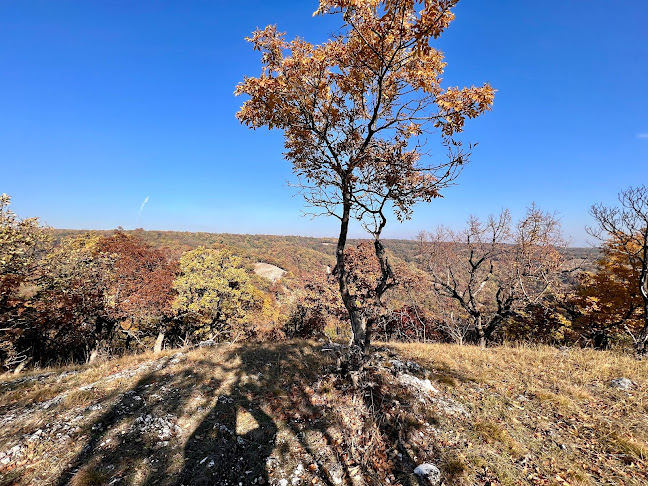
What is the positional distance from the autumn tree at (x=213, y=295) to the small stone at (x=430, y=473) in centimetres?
2024

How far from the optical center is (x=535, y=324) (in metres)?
22.3

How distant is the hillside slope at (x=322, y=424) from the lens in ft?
14.5

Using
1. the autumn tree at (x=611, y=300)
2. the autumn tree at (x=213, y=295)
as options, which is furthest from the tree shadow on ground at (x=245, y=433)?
the autumn tree at (x=611, y=300)

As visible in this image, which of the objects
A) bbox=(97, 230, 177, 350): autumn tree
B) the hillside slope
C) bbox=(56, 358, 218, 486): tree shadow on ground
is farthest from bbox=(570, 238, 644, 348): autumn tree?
bbox=(97, 230, 177, 350): autumn tree

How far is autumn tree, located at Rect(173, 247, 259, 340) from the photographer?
2248cm

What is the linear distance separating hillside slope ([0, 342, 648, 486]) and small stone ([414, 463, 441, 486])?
0.14 metres

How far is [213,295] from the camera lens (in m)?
23.1

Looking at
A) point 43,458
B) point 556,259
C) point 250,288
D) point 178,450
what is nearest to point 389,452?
point 178,450

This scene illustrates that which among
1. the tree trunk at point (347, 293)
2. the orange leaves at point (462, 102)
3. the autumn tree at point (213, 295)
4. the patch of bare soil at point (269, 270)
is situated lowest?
the patch of bare soil at point (269, 270)

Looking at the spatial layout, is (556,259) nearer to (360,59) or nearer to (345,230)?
(345,230)

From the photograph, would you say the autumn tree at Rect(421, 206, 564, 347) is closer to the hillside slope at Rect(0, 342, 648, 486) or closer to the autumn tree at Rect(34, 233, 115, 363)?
the hillside slope at Rect(0, 342, 648, 486)

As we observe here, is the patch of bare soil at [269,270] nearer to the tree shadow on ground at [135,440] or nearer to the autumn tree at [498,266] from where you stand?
the autumn tree at [498,266]

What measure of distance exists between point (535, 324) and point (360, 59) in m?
25.9

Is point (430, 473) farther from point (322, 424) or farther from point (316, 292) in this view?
point (316, 292)
